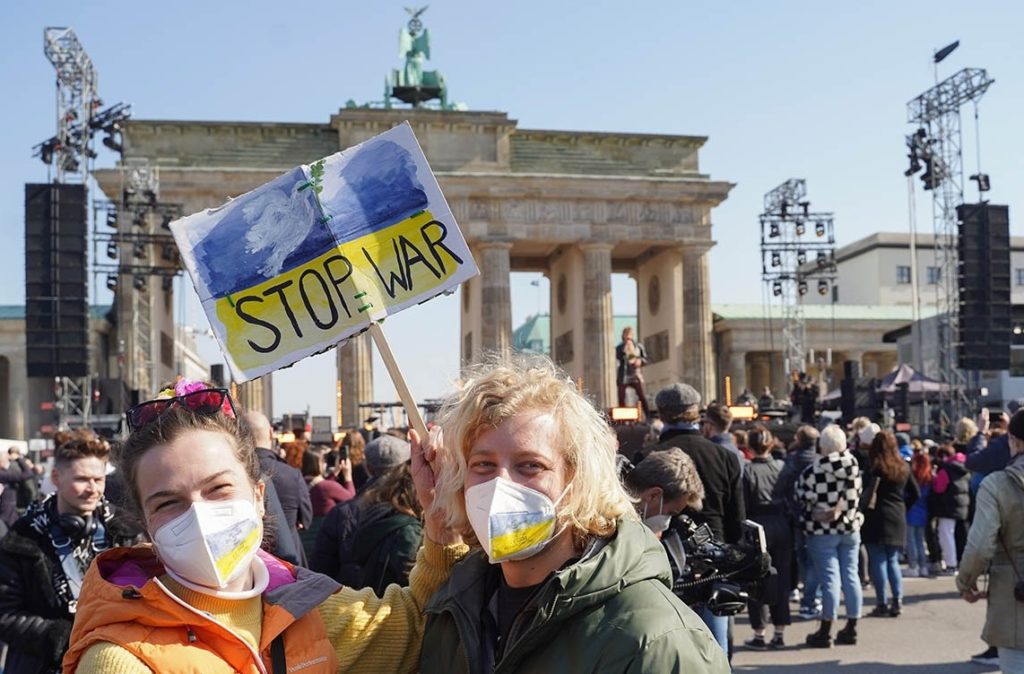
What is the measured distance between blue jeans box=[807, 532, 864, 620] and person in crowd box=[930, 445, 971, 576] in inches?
160

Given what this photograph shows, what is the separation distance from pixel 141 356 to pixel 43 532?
40.0 meters

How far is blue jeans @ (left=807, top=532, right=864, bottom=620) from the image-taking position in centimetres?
909

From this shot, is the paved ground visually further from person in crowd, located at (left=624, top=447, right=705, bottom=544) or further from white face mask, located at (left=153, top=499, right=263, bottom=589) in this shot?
white face mask, located at (left=153, top=499, right=263, bottom=589)

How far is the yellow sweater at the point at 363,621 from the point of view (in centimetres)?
205

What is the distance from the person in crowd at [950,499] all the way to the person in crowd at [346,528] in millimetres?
9093

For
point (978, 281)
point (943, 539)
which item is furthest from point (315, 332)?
point (978, 281)

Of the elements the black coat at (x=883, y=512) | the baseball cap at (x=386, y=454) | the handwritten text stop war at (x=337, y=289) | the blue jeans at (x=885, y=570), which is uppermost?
the handwritten text stop war at (x=337, y=289)

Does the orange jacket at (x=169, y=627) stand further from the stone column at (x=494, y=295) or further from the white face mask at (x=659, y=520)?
the stone column at (x=494, y=295)

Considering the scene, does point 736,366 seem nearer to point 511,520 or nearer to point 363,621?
point 363,621

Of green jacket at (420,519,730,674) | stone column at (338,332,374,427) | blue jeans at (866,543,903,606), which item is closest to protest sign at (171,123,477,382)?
green jacket at (420,519,730,674)

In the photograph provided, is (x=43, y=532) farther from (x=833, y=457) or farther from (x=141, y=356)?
(x=141, y=356)

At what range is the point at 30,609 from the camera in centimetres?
417

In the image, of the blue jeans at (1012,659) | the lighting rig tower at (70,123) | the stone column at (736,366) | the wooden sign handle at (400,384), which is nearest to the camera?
the wooden sign handle at (400,384)

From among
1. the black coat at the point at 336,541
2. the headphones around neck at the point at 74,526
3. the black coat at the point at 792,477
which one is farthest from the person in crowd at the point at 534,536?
the black coat at the point at 792,477
